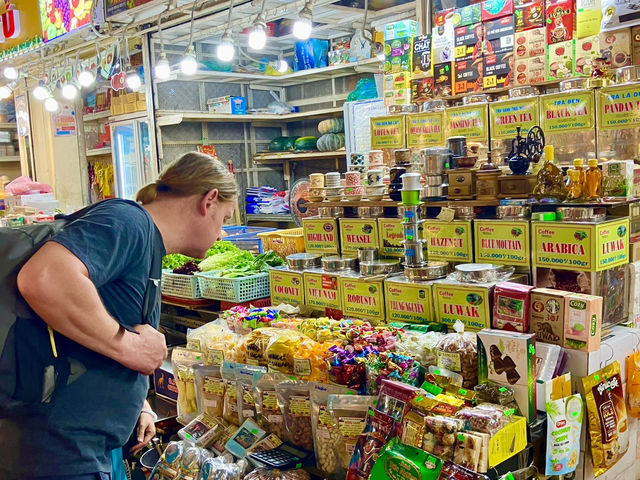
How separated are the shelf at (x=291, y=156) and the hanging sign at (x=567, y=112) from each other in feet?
11.7

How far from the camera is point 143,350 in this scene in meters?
1.72

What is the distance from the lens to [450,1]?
14.1 ft

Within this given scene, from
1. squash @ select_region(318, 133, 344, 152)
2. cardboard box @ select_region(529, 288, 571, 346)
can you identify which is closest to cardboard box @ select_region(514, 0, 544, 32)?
cardboard box @ select_region(529, 288, 571, 346)

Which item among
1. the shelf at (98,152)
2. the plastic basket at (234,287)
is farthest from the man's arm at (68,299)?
the shelf at (98,152)

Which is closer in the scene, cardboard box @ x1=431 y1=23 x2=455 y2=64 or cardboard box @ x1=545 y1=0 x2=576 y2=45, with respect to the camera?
cardboard box @ x1=545 y1=0 x2=576 y2=45

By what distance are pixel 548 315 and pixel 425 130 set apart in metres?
1.53

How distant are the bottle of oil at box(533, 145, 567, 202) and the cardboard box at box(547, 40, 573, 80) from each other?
863 millimetres

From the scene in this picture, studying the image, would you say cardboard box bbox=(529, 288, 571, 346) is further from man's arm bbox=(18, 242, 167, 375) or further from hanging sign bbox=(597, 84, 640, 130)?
man's arm bbox=(18, 242, 167, 375)

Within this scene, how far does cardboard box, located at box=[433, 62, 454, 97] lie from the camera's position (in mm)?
3725

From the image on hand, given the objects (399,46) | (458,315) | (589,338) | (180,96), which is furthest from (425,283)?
(180,96)

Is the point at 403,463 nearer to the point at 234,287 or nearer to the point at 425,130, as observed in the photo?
the point at 234,287

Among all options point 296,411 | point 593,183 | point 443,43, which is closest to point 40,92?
point 443,43

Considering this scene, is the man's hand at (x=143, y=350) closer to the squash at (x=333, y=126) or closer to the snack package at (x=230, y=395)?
the snack package at (x=230, y=395)

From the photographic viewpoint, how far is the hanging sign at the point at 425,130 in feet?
11.7
